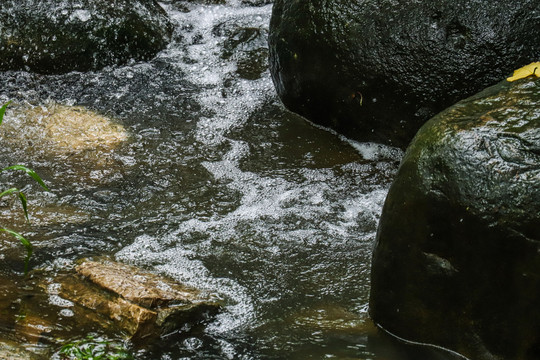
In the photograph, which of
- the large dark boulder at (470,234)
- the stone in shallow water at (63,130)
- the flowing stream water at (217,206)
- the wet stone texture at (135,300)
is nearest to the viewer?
the large dark boulder at (470,234)

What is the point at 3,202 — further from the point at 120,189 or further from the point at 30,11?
the point at 30,11

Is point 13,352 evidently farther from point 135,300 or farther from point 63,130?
point 63,130

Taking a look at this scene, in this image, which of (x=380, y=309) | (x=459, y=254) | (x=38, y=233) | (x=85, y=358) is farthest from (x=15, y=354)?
(x=459, y=254)

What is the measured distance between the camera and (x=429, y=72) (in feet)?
17.0

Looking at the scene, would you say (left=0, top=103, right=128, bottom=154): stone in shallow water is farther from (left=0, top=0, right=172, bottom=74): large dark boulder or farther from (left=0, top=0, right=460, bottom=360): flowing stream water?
(left=0, top=0, right=172, bottom=74): large dark boulder

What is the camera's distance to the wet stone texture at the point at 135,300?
3344 mm

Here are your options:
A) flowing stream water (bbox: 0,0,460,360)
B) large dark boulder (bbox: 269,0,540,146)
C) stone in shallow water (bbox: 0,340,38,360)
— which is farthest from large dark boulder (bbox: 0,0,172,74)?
stone in shallow water (bbox: 0,340,38,360)

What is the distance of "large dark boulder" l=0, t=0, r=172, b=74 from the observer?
23.4 feet

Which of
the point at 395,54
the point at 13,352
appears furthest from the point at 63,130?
the point at 13,352

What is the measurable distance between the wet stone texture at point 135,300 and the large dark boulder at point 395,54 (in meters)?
2.37

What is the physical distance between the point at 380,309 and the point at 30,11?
5.52 metres

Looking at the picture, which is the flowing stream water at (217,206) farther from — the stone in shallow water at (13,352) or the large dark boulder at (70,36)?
the large dark boulder at (70,36)

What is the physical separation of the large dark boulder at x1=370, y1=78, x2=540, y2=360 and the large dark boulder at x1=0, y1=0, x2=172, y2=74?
4.70 metres

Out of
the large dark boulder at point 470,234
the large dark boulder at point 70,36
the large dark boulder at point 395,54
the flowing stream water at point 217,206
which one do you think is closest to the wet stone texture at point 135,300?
the flowing stream water at point 217,206
